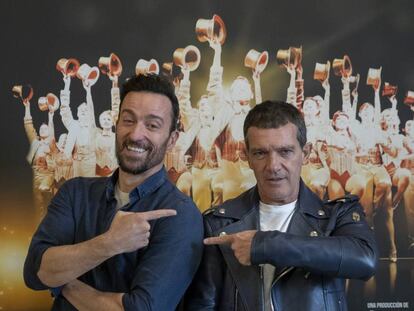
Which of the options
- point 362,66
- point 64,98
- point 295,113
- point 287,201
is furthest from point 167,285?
point 362,66

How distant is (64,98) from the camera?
1.93 metres

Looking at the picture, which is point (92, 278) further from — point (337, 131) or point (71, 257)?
point (337, 131)

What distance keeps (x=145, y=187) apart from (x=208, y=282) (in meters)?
0.36

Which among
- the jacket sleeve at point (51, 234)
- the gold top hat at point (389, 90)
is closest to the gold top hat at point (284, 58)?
the gold top hat at point (389, 90)

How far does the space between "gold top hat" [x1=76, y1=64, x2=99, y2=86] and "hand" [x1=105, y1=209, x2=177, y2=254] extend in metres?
0.83

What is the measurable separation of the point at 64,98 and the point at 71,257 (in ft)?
2.85

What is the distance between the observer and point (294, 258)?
129cm

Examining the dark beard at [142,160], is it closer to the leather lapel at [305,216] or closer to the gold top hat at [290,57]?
the leather lapel at [305,216]

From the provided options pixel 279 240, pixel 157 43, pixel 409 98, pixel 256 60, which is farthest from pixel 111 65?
pixel 409 98

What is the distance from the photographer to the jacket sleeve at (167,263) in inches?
49.3

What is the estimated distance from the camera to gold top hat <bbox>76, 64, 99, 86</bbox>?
194 centimetres

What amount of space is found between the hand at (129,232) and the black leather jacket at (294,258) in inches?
11.7

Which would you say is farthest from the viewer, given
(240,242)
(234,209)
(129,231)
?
(234,209)

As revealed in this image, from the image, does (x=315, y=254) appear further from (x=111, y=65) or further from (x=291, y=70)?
(x=111, y=65)
